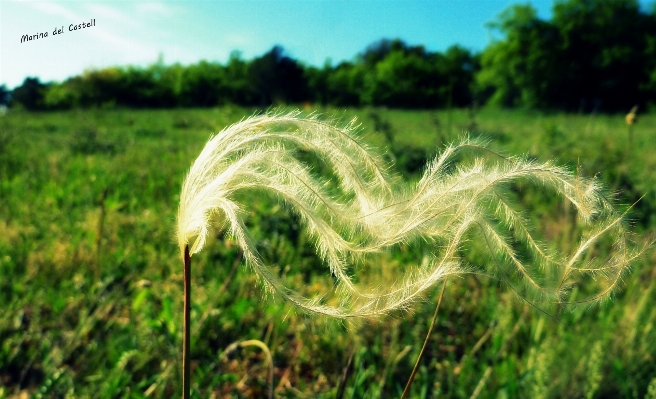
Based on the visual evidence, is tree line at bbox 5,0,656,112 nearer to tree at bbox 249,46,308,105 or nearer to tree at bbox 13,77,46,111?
tree at bbox 249,46,308,105

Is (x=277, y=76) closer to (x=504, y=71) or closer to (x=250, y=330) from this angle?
(x=250, y=330)

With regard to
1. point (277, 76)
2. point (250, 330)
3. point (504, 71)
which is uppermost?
point (504, 71)

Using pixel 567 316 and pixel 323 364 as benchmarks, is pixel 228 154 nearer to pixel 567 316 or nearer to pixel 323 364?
pixel 323 364

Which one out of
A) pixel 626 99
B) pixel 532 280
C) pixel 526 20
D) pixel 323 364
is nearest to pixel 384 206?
pixel 532 280

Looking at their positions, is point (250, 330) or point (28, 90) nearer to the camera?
point (250, 330)

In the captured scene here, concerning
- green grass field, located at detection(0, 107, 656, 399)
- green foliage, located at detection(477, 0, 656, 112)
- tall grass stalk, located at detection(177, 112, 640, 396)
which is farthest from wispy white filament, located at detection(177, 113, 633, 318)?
green foliage, located at detection(477, 0, 656, 112)

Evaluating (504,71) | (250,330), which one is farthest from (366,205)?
(504,71)

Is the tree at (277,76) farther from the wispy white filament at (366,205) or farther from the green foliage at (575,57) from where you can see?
the green foliage at (575,57)
